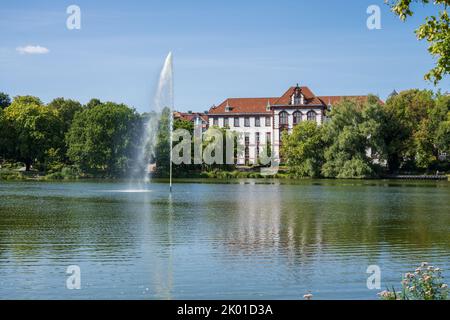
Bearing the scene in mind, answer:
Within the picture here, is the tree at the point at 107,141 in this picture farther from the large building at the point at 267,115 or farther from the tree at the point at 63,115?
the large building at the point at 267,115

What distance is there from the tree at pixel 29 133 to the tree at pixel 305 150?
91.5 ft

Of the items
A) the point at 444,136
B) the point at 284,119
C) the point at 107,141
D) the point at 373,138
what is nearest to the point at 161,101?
the point at 107,141

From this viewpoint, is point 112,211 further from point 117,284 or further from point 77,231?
point 117,284

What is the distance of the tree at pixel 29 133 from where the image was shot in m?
76.9

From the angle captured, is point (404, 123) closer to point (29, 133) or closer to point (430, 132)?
point (430, 132)

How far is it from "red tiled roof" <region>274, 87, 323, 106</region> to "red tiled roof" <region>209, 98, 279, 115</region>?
3.66 meters

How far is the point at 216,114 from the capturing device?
10300cm

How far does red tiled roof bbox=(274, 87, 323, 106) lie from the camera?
9575cm

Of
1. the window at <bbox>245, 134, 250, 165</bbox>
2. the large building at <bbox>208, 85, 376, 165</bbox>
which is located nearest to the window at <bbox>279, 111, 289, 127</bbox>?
the large building at <bbox>208, 85, 376, 165</bbox>

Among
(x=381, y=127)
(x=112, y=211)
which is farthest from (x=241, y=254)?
(x=381, y=127)

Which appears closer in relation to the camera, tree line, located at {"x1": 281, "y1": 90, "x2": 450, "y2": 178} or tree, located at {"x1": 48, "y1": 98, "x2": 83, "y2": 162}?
tree line, located at {"x1": 281, "y1": 90, "x2": 450, "y2": 178}

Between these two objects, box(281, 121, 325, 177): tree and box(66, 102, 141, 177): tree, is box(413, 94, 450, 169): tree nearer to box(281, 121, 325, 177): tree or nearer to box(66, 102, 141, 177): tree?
box(281, 121, 325, 177): tree

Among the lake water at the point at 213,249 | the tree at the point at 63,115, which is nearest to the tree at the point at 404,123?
the tree at the point at 63,115
